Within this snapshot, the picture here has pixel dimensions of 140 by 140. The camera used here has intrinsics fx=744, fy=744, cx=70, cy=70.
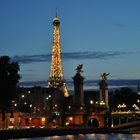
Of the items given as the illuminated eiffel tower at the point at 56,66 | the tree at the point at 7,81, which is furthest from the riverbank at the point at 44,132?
the illuminated eiffel tower at the point at 56,66

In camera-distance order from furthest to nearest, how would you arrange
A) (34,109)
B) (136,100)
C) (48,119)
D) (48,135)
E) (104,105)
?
(136,100) → (34,109) → (104,105) → (48,119) → (48,135)

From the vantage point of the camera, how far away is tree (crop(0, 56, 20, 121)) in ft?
341

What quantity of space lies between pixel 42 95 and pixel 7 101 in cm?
5615

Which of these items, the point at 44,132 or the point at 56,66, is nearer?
the point at 44,132

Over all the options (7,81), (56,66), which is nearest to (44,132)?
(7,81)

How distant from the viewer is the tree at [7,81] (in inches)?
4097

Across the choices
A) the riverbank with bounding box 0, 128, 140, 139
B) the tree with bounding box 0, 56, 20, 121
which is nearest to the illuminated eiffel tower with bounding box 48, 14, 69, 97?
the riverbank with bounding box 0, 128, 140, 139

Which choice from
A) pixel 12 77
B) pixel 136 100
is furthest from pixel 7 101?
pixel 136 100

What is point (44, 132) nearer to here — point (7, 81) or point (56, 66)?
point (7, 81)

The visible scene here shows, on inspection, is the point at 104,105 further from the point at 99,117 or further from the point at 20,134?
the point at 20,134

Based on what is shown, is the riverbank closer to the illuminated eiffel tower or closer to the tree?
the tree

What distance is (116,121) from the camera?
14862 cm

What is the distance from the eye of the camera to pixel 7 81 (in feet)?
347

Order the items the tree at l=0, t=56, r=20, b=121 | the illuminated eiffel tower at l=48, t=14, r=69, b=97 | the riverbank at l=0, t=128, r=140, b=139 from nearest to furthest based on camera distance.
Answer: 1. the riverbank at l=0, t=128, r=140, b=139
2. the tree at l=0, t=56, r=20, b=121
3. the illuminated eiffel tower at l=48, t=14, r=69, b=97
